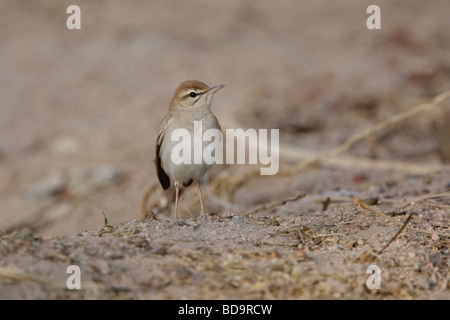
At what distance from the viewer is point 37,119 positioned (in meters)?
10.7

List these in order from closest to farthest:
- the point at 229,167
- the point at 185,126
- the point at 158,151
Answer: the point at 185,126 → the point at 158,151 → the point at 229,167

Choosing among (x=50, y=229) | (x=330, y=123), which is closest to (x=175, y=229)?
(x=50, y=229)

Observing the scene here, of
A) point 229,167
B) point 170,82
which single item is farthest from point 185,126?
point 170,82

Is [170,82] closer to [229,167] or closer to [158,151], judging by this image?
[229,167]

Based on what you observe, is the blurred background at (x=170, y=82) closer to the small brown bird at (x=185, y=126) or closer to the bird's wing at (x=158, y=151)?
the bird's wing at (x=158, y=151)

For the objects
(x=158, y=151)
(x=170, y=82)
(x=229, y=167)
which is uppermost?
(x=170, y=82)

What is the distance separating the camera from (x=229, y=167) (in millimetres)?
A: 8164

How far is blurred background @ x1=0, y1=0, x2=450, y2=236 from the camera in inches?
339

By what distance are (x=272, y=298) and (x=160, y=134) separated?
7.90 ft

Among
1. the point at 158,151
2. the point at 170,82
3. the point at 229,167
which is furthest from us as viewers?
the point at 170,82

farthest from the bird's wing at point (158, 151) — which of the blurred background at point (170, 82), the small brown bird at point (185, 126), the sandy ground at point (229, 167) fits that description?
the blurred background at point (170, 82)

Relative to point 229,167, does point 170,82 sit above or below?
above

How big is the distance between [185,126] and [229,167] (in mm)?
2967

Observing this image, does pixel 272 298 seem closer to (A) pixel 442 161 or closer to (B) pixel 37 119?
(A) pixel 442 161
